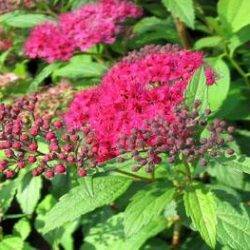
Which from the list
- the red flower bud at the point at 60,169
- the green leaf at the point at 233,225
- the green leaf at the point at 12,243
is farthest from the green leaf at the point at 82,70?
the red flower bud at the point at 60,169

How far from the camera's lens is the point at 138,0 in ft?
14.8

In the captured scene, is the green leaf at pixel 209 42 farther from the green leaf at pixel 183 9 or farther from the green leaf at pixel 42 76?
the green leaf at pixel 42 76

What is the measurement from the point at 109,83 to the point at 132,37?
1.22 meters

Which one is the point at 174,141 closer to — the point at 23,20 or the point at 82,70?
the point at 82,70

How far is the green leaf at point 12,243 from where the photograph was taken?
329 centimetres

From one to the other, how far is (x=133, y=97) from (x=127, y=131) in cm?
23

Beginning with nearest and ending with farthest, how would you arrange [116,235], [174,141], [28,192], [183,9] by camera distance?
1. [174,141]
2. [116,235]
3. [183,9]
4. [28,192]

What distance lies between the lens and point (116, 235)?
3.22 metres

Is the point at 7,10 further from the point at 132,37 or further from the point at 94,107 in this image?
A: the point at 94,107

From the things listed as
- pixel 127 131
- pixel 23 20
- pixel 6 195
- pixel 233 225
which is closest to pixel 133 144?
pixel 127 131

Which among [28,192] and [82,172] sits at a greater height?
[82,172]

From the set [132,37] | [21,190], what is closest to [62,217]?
[21,190]

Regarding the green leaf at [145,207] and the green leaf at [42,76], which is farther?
the green leaf at [42,76]

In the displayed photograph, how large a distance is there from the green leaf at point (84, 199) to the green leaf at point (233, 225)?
0.45 meters
